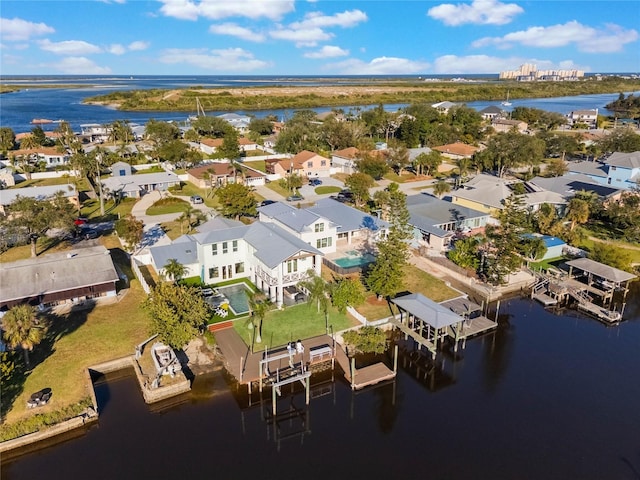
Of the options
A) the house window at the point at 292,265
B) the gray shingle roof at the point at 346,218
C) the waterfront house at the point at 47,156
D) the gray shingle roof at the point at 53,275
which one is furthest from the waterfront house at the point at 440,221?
the waterfront house at the point at 47,156

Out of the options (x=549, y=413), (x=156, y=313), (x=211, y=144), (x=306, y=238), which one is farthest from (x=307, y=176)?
(x=549, y=413)

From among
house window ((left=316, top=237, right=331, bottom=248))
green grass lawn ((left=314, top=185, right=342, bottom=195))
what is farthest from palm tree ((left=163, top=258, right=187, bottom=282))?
green grass lawn ((left=314, top=185, right=342, bottom=195))

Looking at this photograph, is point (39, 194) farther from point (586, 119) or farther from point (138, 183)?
point (586, 119)

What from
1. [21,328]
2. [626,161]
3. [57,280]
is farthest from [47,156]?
[626,161]

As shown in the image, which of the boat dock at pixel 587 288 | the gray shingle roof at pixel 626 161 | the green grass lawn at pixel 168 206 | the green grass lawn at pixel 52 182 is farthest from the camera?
the green grass lawn at pixel 52 182

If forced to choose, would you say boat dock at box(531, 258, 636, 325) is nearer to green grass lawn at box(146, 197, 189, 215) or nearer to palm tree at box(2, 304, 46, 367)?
palm tree at box(2, 304, 46, 367)

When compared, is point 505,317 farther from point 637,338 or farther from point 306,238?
point 306,238

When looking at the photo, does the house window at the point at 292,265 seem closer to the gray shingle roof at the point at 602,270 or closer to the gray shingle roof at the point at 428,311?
the gray shingle roof at the point at 428,311
